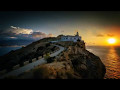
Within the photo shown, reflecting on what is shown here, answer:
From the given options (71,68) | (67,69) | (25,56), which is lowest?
(25,56)

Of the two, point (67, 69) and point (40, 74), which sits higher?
point (40, 74)

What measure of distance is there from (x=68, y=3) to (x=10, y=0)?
2745 mm

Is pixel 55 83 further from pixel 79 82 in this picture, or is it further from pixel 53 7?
pixel 53 7

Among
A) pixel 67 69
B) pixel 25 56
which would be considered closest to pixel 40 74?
pixel 67 69

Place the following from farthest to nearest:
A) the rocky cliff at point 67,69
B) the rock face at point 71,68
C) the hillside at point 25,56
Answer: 1. the hillside at point 25,56
2. the rock face at point 71,68
3. the rocky cliff at point 67,69

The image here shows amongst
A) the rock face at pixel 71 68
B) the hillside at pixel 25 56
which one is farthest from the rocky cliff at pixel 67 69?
the hillside at pixel 25 56

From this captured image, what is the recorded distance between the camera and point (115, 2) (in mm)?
2809

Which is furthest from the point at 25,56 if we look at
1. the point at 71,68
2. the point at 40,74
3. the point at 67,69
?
the point at 40,74

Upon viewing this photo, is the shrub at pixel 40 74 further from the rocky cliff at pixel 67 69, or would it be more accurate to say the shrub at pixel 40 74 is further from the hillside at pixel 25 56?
the hillside at pixel 25 56

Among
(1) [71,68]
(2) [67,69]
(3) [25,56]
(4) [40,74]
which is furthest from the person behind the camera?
(3) [25,56]

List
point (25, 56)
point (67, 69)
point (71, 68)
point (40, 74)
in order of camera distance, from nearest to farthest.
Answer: point (40, 74) < point (67, 69) < point (71, 68) < point (25, 56)

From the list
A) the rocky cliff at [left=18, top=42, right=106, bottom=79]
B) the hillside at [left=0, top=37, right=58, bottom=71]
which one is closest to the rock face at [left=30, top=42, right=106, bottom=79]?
the rocky cliff at [left=18, top=42, right=106, bottom=79]

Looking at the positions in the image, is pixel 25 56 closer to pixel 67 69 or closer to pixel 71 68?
pixel 71 68

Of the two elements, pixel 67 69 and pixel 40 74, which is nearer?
pixel 40 74
